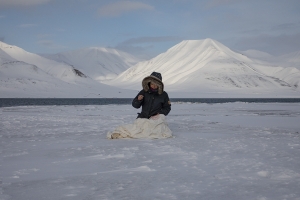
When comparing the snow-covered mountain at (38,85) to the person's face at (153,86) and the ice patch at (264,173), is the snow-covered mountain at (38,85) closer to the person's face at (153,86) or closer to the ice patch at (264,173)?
the person's face at (153,86)

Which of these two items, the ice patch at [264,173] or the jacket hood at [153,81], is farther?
the jacket hood at [153,81]

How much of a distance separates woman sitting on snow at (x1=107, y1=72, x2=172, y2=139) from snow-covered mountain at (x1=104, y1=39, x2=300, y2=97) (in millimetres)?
109750

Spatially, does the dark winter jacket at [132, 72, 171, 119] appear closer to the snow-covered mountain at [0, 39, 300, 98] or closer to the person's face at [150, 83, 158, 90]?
the person's face at [150, 83, 158, 90]

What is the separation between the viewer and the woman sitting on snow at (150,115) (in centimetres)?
886

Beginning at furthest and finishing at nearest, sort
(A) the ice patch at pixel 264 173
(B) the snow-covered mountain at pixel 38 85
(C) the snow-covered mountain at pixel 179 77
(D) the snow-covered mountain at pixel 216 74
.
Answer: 1. (D) the snow-covered mountain at pixel 216 74
2. (C) the snow-covered mountain at pixel 179 77
3. (B) the snow-covered mountain at pixel 38 85
4. (A) the ice patch at pixel 264 173

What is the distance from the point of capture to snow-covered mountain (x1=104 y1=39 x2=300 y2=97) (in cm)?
13788

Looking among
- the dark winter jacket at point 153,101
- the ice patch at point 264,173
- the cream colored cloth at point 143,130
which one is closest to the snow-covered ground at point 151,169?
the ice patch at point 264,173

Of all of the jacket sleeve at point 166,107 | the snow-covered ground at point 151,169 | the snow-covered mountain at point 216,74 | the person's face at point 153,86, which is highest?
the snow-covered mountain at point 216,74

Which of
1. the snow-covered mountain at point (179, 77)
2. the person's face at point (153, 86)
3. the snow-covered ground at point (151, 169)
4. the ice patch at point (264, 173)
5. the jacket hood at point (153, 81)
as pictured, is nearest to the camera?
the snow-covered ground at point (151, 169)

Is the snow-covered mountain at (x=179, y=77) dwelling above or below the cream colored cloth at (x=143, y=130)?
above

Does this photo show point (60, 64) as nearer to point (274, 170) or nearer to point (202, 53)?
point (202, 53)

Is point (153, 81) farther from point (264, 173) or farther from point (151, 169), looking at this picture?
point (264, 173)

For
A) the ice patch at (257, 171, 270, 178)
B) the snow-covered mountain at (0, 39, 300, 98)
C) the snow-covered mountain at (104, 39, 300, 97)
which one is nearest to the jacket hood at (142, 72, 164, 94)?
the ice patch at (257, 171, 270, 178)

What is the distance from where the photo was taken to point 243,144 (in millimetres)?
7703
